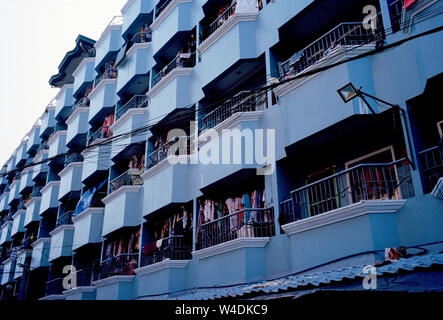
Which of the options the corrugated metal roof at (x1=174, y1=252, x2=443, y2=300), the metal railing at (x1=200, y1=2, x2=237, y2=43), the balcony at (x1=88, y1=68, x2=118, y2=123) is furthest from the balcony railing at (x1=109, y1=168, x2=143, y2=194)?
the corrugated metal roof at (x1=174, y1=252, x2=443, y2=300)

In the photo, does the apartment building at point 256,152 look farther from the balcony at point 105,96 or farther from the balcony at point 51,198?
the balcony at point 51,198

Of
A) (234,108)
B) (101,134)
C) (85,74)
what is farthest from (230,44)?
(85,74)

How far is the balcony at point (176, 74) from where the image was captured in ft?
58.8

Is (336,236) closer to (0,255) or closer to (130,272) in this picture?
(130,272)

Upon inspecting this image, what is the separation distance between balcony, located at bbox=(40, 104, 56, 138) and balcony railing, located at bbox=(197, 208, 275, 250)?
84.7 ft

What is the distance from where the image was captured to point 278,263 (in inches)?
472

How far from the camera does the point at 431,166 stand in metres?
9.43

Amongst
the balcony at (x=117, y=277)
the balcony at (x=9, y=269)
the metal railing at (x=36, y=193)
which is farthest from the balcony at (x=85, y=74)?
the balcony at (x=117, y=277)

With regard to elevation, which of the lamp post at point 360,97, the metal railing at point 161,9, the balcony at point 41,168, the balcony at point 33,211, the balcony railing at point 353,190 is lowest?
the balcony railing at point 353,190

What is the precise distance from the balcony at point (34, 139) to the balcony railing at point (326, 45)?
3117cm

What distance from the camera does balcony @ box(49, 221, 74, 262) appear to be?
24786 millimetres

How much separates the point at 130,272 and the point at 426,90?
538 inches

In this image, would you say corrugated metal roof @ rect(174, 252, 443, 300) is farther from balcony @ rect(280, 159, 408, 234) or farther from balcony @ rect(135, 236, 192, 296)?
balcony @ rect(135, 236, 192, 296)

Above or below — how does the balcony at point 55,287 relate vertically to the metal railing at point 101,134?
below
